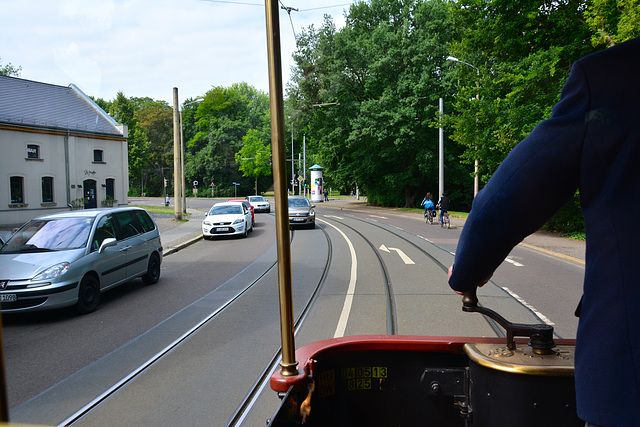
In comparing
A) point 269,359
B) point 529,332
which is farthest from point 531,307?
point 529,332

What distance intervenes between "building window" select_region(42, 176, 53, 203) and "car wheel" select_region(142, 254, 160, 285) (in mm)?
7461

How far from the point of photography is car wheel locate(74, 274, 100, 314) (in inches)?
290

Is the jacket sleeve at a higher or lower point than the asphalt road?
higher

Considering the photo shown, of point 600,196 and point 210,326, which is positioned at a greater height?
point 600,196

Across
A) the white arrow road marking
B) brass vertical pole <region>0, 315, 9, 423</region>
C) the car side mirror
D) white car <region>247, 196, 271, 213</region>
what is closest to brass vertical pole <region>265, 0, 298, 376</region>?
brass vertical pole <region>0, 315, 9, 423</region>

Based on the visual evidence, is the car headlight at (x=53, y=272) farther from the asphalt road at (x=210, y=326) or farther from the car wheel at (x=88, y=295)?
the asphalt road at (x=210, y=326)

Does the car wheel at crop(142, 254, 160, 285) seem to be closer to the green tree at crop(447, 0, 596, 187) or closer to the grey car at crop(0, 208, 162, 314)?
the grey car at crop(0, 208, 162, 314)

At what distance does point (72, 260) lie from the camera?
290 inches

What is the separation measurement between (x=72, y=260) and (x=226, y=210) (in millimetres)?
12517

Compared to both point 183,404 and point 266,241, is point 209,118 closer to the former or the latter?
point 183,404

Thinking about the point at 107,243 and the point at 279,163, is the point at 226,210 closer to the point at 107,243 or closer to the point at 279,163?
the point at 107,243

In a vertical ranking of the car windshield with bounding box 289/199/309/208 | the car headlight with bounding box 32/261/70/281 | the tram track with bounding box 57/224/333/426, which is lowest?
the tram track with bounding box 57/224/333/426

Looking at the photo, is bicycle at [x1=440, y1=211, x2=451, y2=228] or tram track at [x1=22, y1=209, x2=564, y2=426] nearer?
tram track at [x1=22, y1=209, x2=564, y2=426]

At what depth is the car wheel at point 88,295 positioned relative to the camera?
7.37 meters
